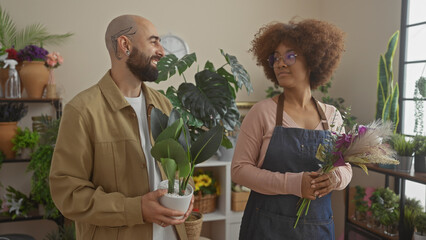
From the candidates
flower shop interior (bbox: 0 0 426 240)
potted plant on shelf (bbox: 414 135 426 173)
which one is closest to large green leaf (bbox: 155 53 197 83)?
flower shop interior (bbox: 0 0 426 240)

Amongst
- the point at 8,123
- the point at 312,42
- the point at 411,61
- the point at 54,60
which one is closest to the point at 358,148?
the point at 312,42

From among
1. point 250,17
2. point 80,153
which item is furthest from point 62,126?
point 250,17

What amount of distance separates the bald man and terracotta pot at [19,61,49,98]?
1930 mm

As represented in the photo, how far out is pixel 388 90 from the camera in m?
3.00

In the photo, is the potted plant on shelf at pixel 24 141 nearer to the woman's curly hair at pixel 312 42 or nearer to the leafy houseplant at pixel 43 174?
the leafy houseplant at pixel 43 174

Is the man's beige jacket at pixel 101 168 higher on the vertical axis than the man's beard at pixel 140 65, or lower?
lower

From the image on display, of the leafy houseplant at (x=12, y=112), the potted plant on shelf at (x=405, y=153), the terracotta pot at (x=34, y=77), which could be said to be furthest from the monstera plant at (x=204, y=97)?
the leafy houseplant at (x=12, y=112)

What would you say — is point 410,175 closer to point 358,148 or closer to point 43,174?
point 358,148

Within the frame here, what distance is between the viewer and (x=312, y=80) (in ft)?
6.19

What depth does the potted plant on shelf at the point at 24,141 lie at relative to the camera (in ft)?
9.96

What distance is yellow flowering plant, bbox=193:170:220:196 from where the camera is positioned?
11.6ft

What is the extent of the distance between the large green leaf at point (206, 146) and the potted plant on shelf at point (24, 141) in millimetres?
2298

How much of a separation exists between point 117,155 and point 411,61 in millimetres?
2779

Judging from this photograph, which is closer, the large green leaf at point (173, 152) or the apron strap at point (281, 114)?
the large green leaf at point (173, 152)
